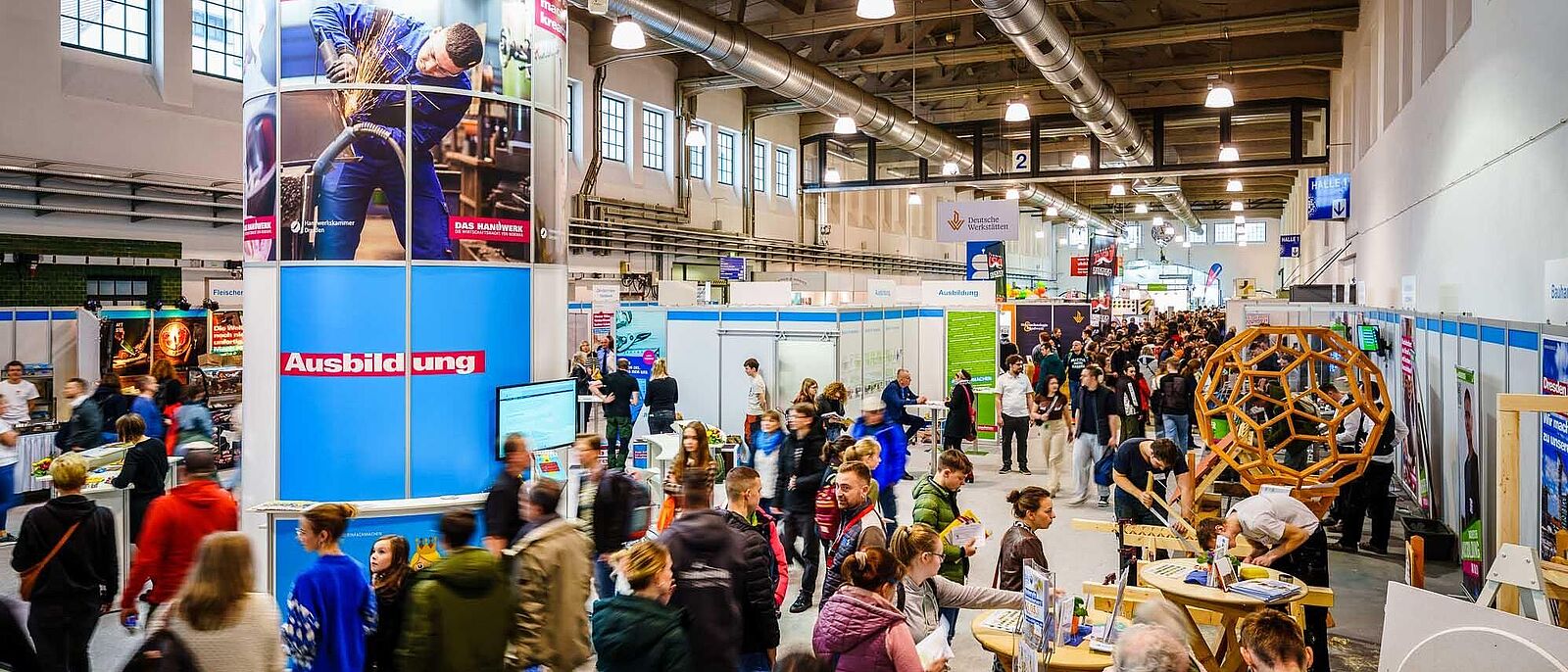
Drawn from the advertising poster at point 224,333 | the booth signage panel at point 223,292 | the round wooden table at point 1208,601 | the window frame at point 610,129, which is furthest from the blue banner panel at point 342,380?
the window frame at point 610,129

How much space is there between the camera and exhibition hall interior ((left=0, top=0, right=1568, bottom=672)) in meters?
3.64

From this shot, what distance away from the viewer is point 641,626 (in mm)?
3213

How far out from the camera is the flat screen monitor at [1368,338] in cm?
1027

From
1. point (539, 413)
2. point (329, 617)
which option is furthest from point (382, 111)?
point (329, 617)

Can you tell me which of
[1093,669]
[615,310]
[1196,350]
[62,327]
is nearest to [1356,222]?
[1196,350]

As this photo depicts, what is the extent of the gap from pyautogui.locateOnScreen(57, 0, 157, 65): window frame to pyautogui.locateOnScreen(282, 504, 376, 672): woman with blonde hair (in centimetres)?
1041

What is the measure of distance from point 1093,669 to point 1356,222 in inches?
557

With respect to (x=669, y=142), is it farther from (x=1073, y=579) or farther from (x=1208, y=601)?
(x=1208, y=601)

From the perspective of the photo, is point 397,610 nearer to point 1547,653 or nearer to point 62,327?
point 1547,653

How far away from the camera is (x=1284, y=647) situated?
3.15 m

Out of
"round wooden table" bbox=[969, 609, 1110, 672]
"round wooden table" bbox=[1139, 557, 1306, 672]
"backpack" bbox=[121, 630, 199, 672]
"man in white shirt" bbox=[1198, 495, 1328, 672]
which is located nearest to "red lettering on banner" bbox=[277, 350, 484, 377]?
"backpack" bbox=[121, 630, 199, 672]

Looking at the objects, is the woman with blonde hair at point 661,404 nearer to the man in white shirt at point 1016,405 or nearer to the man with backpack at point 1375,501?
the man in white shirt at point 1016,405

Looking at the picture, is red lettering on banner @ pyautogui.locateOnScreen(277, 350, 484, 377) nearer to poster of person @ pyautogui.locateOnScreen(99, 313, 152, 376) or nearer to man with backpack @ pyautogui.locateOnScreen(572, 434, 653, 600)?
man with backpack @ pyautogui.locateOnScreen(572, 434, 653, 600)

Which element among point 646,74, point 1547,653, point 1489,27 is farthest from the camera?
point 646,74
